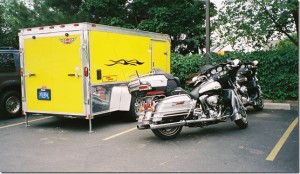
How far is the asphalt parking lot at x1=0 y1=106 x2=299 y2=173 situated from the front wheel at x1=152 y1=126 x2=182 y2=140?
12 cm

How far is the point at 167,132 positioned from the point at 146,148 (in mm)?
679

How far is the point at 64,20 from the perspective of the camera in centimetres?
1784

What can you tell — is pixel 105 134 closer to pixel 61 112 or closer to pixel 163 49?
pixel 61 112

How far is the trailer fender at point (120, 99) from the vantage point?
8.06m

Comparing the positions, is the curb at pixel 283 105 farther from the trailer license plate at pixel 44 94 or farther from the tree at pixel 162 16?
the trailer license plate at pixel 44 94

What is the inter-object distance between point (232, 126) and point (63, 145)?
3.68 metres

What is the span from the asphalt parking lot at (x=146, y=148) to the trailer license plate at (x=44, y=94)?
2.42 ft

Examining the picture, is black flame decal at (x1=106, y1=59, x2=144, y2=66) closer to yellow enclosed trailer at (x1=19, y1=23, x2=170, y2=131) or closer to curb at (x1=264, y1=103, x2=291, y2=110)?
yellow enclosed trailer at (x1=19, y1=23, x2=170, y2=131)

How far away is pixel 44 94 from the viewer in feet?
25.8

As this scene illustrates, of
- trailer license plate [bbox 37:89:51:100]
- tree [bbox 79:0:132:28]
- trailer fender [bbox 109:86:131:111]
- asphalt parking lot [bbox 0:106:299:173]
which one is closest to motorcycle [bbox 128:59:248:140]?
asphalt parking lot [bbox 0:106:299:173]

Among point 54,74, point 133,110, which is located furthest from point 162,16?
point 54,74

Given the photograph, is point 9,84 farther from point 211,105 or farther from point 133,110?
point 211,105

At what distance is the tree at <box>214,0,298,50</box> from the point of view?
13.1 m

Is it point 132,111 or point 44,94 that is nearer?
point 44,94
